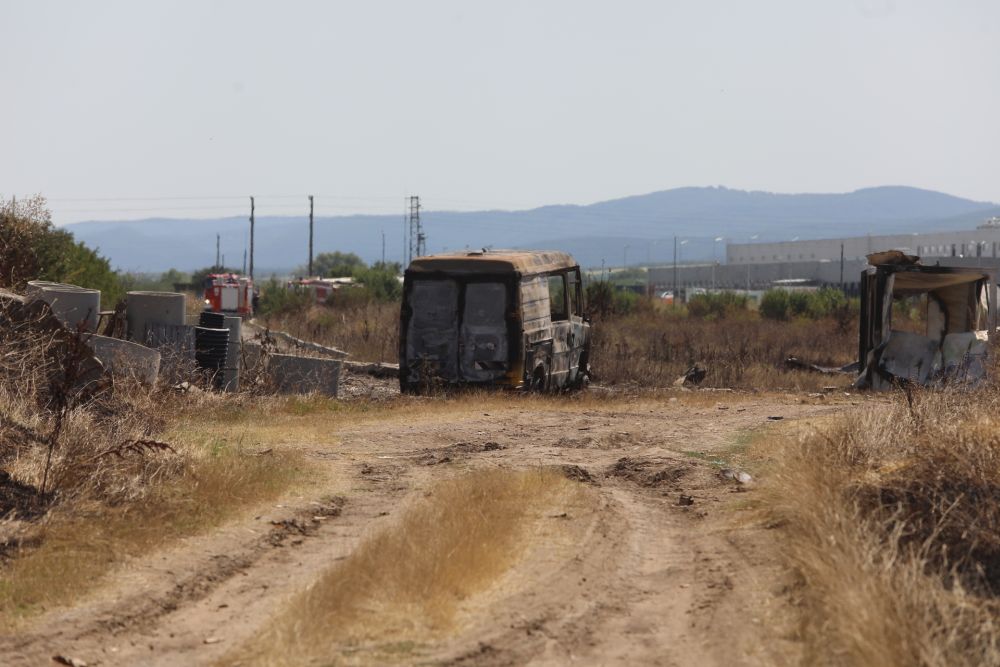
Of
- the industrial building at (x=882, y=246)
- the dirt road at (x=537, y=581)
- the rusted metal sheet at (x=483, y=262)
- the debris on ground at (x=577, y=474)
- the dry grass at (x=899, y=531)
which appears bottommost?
the dirt road at (x=537, y=581)

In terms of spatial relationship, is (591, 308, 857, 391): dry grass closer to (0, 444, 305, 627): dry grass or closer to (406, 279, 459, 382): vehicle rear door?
(406, 279, 459, 382): vehicle rear door

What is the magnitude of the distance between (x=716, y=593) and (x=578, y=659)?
151cm

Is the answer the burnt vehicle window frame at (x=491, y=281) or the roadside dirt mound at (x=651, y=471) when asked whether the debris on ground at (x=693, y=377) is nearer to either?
the burnt vehicle window frame at (x=491, y=281)

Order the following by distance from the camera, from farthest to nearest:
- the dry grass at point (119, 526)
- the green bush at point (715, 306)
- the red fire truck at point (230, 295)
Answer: the green bush at point (715, 306) → the red fire truck at point (230, 295) → the dry grass at point (119, 526)

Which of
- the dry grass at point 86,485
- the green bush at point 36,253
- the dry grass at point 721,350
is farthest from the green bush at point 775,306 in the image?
the dry grass at point 86,485

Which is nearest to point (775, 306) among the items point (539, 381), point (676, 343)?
point (676, 343)

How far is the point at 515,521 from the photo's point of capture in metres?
10.0

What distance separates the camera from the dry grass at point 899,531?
6309mm

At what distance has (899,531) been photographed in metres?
7.74

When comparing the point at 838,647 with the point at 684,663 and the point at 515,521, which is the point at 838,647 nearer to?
the point at 684,663

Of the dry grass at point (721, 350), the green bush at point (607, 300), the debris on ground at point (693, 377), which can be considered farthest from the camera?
the green bush at point (607, 300)

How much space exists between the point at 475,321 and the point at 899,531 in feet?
46.3

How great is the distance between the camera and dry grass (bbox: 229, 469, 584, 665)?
277 inches

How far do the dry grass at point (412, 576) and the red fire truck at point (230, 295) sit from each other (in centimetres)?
4419
